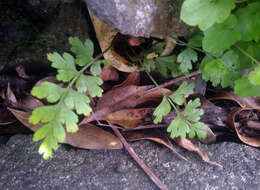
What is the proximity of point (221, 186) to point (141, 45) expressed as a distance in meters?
1.14

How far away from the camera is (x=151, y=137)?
195 centimetres

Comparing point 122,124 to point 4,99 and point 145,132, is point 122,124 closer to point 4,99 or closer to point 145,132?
point 145,132

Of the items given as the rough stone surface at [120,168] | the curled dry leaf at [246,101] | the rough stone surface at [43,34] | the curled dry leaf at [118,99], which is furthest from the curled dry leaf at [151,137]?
the rough stone surface at [43,34]

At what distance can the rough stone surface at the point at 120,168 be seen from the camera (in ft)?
5.73

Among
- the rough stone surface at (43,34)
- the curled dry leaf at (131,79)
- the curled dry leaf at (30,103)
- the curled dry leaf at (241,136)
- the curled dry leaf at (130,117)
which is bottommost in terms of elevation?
the curled dry leaf at (241,136)

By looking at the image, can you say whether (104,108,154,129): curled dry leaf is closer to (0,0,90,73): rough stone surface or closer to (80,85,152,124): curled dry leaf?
(80,85,152,124): curled dry leaf

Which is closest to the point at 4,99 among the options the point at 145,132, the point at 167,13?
the point at 145,132

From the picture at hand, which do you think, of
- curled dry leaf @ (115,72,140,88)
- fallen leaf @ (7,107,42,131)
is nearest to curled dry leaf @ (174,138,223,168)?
curled dry leaf @ (115,72,140,88)

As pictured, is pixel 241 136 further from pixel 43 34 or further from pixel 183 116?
pixel 43 34

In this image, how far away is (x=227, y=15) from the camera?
1481 mm

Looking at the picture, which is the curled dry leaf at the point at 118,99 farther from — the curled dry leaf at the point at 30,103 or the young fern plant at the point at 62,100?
the curled dry leaf at the point at 30,103

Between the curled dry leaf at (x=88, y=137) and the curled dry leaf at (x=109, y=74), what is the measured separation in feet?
1.26

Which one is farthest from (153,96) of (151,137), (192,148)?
(192,148)

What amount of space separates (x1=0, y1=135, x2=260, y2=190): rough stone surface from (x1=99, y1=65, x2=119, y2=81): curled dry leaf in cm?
54
